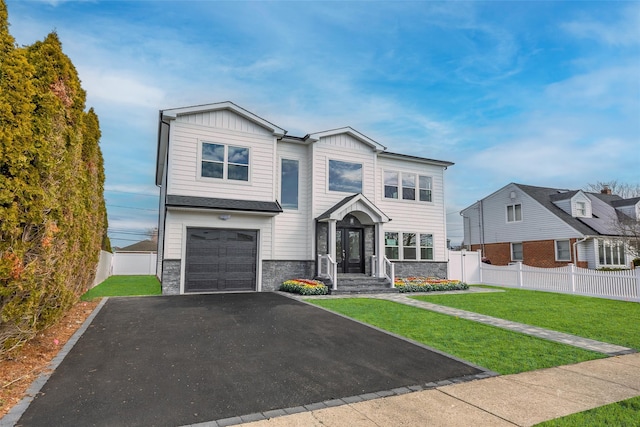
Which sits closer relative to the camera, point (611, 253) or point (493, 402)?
point (493, 402)

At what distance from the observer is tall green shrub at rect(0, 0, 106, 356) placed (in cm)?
443

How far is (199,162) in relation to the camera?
13.2 m

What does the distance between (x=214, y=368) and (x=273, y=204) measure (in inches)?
373

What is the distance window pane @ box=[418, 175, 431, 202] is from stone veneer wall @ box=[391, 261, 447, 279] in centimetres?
333

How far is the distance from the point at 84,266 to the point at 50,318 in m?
4.50

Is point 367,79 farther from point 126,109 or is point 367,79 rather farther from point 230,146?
point 126,109

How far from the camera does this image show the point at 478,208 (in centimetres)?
2934

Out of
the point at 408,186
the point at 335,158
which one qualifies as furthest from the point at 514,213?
the point at 335,158

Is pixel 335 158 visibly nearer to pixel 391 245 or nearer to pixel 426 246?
pixel 391 245

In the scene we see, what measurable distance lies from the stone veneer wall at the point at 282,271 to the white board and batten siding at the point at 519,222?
59.0 ft

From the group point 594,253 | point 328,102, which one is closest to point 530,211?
point 594,253

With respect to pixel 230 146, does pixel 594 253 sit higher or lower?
lower

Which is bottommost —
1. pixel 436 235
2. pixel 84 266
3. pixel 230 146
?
pixel 84 266

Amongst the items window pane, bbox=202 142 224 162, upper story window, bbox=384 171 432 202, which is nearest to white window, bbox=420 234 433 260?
upper story window, bbox=384 171 432 202
